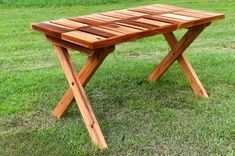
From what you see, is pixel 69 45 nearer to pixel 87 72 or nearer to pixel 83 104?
pixel 87 72

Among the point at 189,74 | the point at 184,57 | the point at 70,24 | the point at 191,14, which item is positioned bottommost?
the point at 189,74

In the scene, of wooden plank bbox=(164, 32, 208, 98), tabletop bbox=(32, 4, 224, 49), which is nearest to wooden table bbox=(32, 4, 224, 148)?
tabletop bbox=(32, 4, 224, 49)

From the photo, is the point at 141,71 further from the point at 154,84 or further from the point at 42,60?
the point at 42,60

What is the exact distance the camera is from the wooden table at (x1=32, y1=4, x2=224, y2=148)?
3.20 metres

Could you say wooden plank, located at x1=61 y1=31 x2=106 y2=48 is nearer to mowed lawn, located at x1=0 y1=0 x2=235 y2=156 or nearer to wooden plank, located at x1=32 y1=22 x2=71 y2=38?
wooden plank, located at x1=32 y1=22 x2=71 y2=38

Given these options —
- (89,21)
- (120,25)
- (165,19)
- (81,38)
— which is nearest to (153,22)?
(165,19)

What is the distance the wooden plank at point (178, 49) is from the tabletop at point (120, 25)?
172 millimetres

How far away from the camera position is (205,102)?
4.17 m

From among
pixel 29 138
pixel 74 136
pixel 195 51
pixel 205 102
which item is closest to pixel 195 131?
pixel 205 102

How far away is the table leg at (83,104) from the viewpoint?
131 inches

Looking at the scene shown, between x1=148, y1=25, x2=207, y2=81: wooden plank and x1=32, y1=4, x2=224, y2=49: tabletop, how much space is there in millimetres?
172

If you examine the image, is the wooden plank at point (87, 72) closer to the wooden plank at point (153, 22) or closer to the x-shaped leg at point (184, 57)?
the wooden plank at point (153, 22)

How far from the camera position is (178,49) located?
14.1 feet

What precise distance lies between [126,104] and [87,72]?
784 mm
